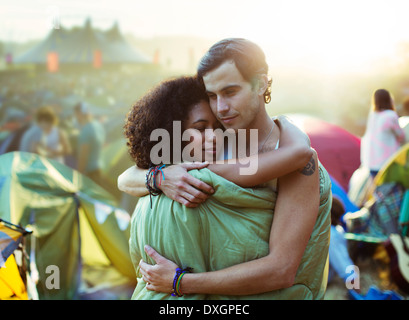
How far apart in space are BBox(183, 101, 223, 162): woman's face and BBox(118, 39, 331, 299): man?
71 mm

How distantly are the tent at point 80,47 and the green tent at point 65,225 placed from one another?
634 cm

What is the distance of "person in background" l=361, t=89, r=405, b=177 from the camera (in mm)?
4328

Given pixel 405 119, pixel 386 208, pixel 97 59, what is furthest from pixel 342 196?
pixel 97 59

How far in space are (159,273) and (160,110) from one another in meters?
0.63

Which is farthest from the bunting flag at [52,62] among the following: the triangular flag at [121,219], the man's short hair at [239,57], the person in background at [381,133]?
the man's short hair at [239,57]

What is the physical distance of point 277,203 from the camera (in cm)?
139

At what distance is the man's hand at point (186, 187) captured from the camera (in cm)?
135

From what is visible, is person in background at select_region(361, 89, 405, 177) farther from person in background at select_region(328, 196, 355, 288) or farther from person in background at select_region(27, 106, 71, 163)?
person in background at select_region(27, 106, 71, 163)

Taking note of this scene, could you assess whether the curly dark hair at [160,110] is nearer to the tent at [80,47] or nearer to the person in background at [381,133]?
the person in background at [381,133]

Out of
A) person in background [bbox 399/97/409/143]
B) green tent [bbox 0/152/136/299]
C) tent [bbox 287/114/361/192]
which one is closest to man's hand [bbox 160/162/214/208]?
green tent [bbox 0/152/136/299]

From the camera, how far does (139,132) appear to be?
1631 millimetres

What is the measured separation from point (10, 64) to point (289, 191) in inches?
365

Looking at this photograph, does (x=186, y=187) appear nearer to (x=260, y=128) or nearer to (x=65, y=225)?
(x=260, y=128)

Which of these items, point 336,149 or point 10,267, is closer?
point 10,267
